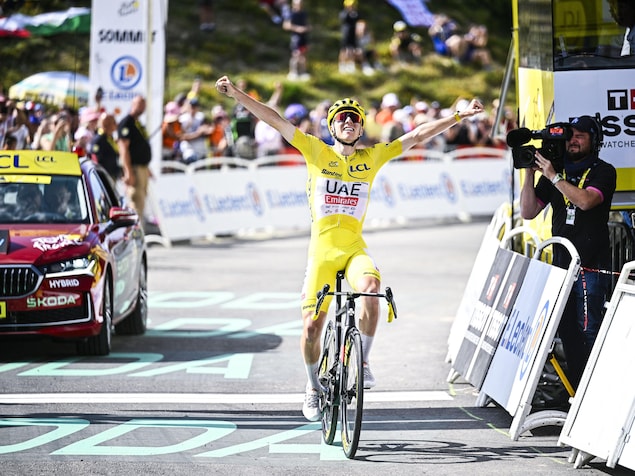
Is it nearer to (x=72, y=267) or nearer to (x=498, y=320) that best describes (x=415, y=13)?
(x=72, y=267)

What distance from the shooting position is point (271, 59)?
48.4 meters

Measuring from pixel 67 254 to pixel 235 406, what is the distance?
2.49 metres

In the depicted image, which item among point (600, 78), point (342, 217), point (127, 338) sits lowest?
point (127, 338)

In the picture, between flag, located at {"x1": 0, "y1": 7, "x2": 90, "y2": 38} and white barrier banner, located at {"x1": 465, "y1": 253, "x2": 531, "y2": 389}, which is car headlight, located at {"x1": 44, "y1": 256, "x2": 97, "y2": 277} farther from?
flag, located at {"x1": 0, "y1": 7, "x2": 90, "y2": 38}

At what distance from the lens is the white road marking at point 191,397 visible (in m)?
9.75

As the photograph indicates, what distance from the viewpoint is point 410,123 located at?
105 feet

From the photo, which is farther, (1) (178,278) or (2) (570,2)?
(1) (178,278)

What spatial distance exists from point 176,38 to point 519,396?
41.5m

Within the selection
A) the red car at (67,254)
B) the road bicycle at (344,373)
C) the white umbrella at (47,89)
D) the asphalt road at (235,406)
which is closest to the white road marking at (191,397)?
the asphalt road at (235,406)

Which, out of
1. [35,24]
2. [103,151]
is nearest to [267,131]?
[35,24]

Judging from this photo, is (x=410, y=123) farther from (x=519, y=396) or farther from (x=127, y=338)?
(x=519, y=396)

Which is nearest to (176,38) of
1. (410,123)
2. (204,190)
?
(410,123)

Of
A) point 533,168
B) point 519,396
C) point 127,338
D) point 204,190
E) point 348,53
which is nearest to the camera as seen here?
point 519,396

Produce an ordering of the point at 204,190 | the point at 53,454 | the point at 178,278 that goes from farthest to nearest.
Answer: the point at 204,190 < the point at 178,278 < the point at 53,454
